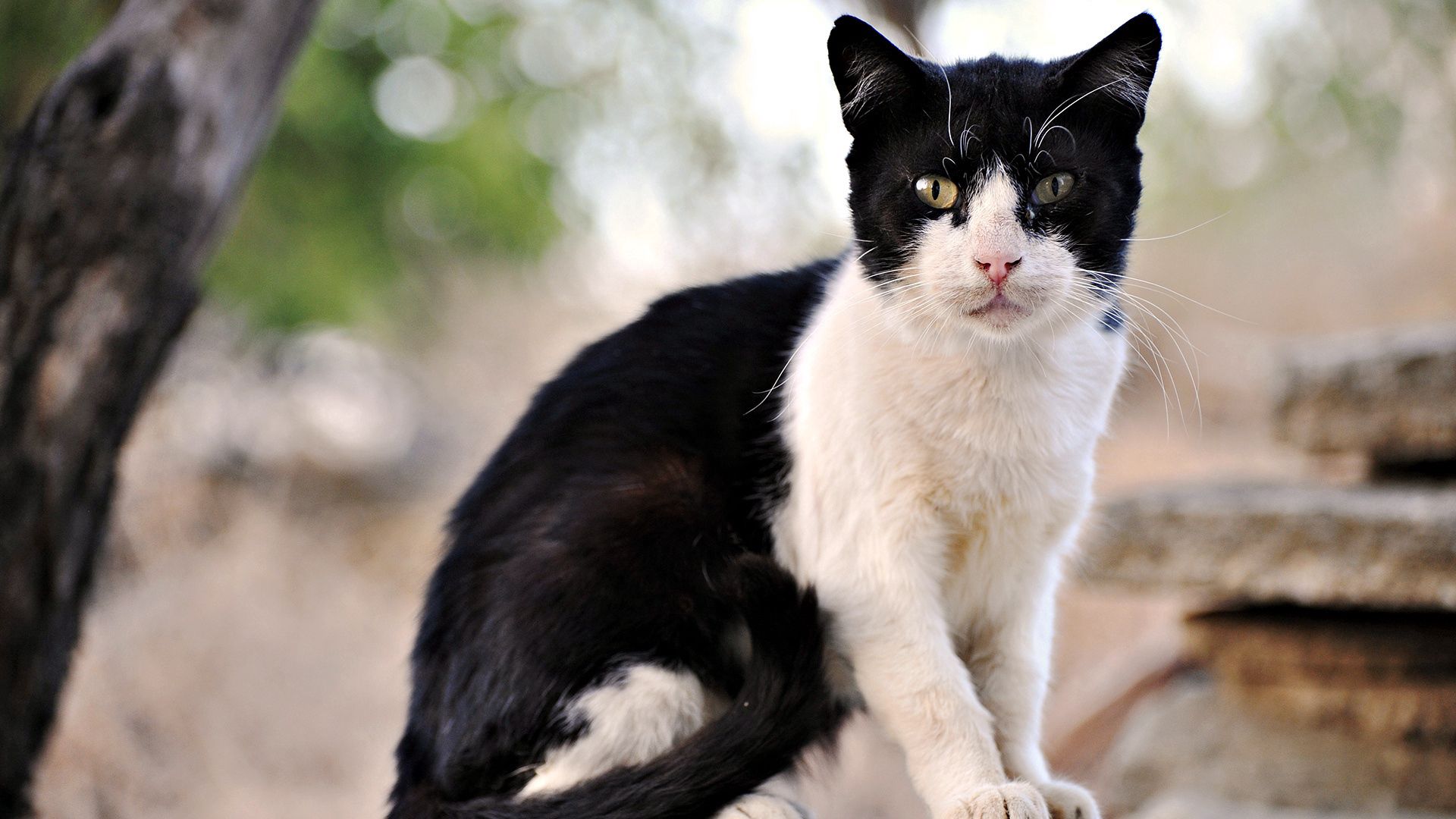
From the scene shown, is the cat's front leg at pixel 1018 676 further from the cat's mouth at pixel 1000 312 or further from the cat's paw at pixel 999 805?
the cat's mouth at pixel 1000 312

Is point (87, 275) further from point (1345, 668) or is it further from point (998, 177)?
point (1345, 668)

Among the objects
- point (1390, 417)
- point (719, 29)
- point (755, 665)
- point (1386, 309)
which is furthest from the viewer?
point (1386, 309)

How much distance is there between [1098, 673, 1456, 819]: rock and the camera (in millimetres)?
2344

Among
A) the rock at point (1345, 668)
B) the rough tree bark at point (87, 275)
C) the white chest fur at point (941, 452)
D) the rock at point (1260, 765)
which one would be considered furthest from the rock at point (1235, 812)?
the rough tree bark at point (87, 275)

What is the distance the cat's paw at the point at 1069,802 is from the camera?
4.70 ft

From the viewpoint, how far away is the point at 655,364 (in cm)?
167

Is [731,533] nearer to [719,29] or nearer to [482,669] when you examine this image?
[482,669]

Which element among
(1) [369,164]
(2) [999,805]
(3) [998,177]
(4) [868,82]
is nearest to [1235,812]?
(2) [999,805]

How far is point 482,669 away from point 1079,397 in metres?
0.88

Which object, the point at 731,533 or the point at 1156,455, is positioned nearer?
the point at 731,533

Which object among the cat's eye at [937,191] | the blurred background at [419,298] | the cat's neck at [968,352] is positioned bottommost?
the blurred background at [419,298]

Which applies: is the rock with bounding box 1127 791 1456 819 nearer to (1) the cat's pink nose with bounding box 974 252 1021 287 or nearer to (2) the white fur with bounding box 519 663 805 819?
(2) the white fur with bounding box 519 663 805 819

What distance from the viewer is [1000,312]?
1361mm

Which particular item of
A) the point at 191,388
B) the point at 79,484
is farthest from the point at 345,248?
the point at 79,484
